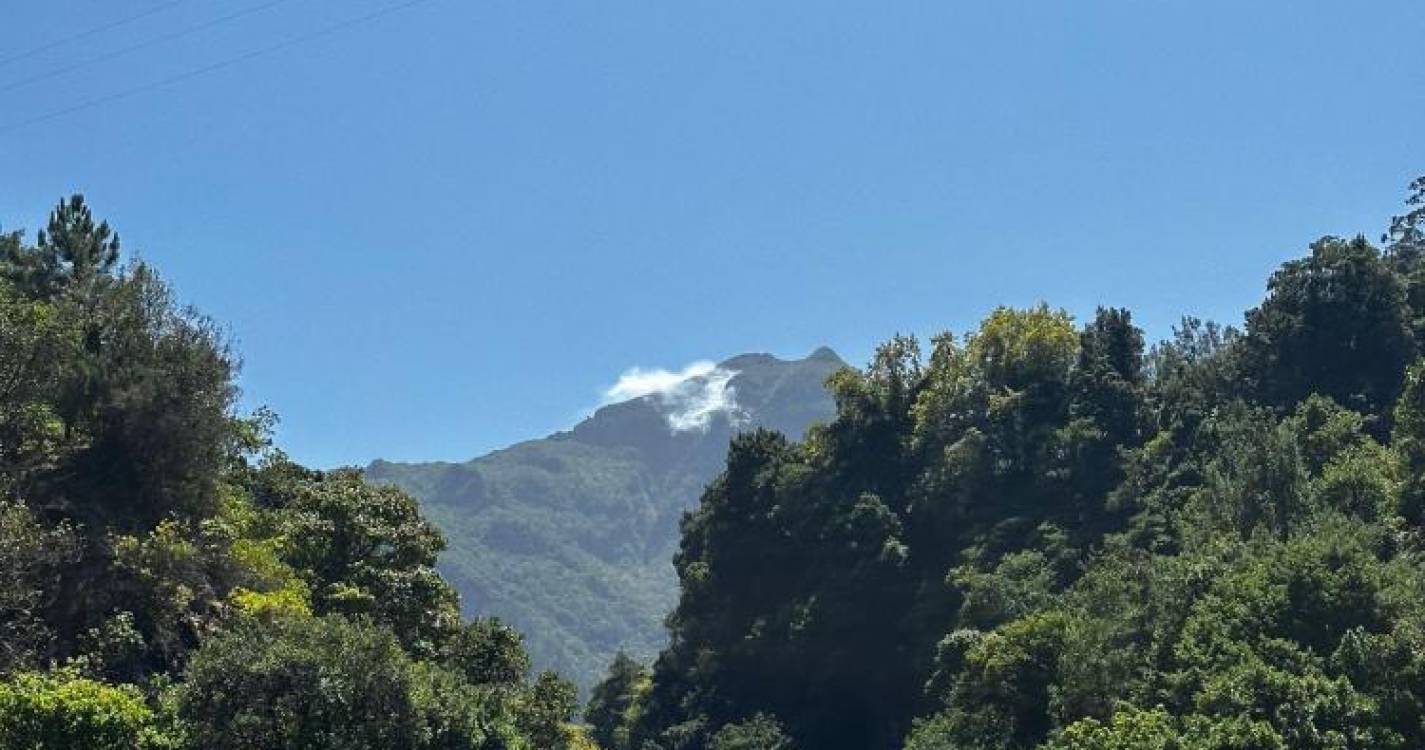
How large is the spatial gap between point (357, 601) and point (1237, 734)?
59.4 feet

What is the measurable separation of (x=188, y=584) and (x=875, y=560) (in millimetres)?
32077

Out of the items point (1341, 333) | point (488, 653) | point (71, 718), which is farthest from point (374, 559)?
point (1341, 333)

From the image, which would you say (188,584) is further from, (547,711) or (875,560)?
(875,560)

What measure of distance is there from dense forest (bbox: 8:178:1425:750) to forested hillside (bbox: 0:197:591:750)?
2.8 inches

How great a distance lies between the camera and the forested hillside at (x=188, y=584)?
1950 cm

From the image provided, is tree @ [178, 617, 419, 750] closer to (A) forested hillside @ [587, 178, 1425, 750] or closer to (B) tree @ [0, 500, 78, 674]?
(B) tree @ [0, 500, 78, 674]

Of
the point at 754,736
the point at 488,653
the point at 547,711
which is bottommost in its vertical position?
the point at 547,711

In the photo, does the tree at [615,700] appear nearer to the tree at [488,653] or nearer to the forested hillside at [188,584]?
the forested hillside at [188,584]

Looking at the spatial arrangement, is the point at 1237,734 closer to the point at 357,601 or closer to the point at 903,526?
the point at 357,601

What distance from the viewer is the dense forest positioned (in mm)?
21344

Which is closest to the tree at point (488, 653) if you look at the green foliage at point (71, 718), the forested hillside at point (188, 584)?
the forested hillside at point (188, 584)

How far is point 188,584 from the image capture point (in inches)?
971

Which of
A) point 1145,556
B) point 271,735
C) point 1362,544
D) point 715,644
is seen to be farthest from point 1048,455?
point 271,735

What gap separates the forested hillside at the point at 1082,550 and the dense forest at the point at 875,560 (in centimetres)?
11
